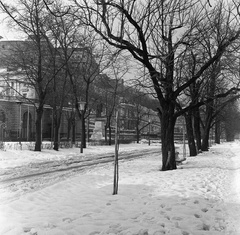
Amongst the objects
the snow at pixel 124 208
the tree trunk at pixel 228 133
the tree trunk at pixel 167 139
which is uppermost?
the tree trunk at pixel 228 133

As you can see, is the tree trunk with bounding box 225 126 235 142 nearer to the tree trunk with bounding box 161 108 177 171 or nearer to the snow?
the tree trunk with bounding box 161 108 177 171

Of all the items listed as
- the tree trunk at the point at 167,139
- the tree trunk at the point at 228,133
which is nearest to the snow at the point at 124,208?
the tree trunk at the point at 167,139

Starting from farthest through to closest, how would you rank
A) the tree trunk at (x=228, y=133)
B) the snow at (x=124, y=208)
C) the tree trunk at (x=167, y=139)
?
the tree trunk at (x=228, y=133)
the tree trunk at (x=167, y=139)
the snow at (x=124, y=208)

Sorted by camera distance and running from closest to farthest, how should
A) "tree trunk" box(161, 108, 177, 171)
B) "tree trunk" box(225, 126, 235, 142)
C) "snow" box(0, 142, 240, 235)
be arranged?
1. "snow" box(0, 142, 240, 235)
2. "tree trunk" box(161, 108, 177, 171)
3. "tree trunk" box(225, 126, 235, 142)

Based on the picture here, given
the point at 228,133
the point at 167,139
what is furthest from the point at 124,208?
the point at 228,133

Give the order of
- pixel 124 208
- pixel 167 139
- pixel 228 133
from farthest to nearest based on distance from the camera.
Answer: pixel 228 133
pixel 167 139
pixel 124 208

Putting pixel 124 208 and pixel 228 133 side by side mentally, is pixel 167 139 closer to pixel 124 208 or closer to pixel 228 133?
pixel 124 208

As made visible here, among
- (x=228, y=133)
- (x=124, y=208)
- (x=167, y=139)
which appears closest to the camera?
(x=124, y=208)

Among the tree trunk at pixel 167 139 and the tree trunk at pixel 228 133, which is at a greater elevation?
the tree trunk at pixel 228 133

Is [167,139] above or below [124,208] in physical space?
above

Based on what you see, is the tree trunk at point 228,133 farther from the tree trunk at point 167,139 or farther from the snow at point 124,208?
the snow at point 124,208

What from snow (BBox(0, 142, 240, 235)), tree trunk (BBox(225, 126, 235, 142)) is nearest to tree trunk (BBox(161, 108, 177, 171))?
snow (BBox(0, 142, 240, 235))

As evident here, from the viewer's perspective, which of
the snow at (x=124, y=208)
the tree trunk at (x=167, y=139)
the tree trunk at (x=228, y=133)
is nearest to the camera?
the snow at (x=124, y=208)

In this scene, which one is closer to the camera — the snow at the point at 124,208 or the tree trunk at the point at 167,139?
the snow at the point at 124,208
